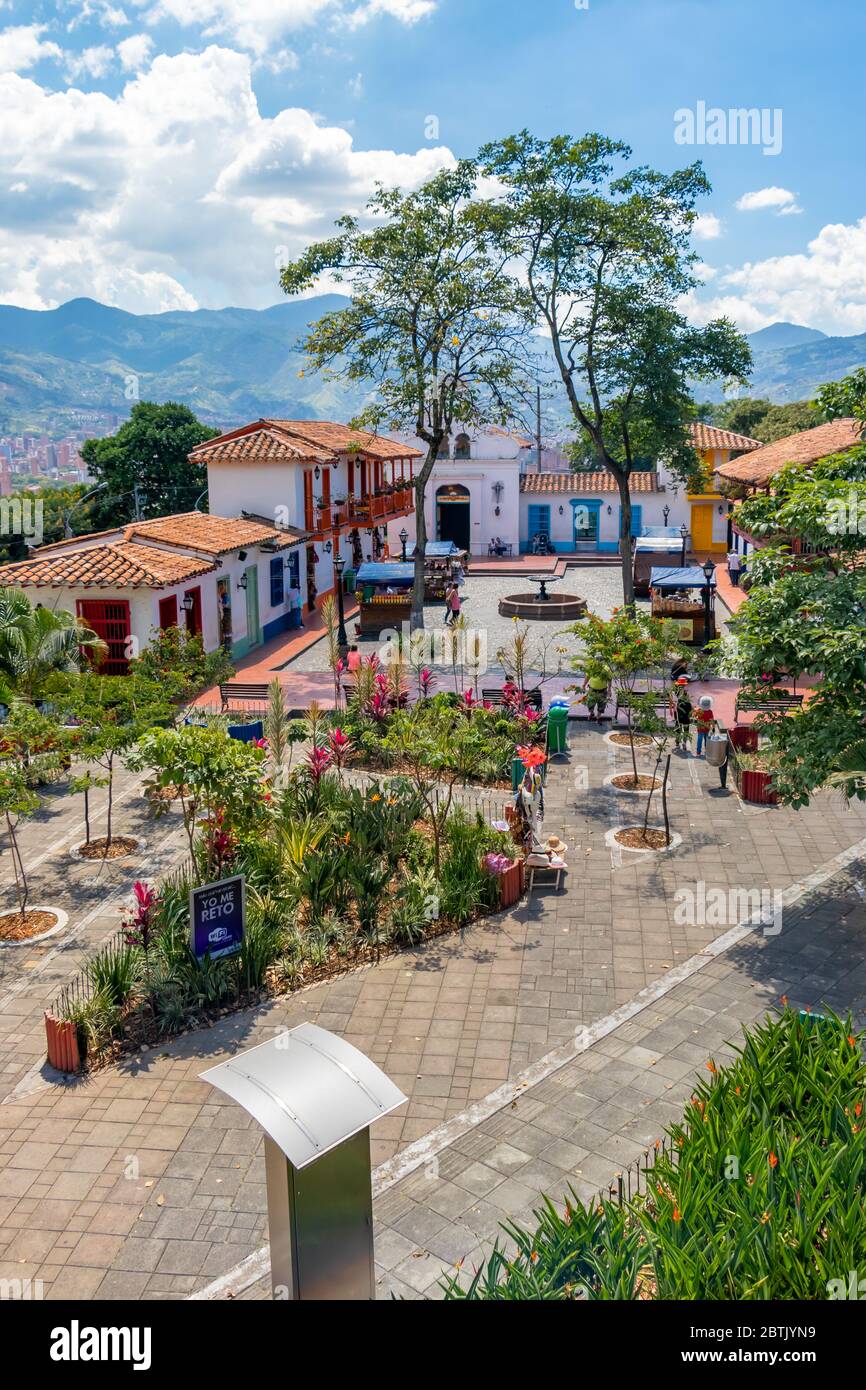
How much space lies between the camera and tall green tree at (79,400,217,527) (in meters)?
46.3

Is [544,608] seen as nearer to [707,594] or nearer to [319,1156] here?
[707,594]

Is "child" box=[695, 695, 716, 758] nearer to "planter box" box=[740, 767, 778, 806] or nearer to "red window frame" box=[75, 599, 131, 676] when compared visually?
"planter box" box=[740, 767, 778, 806]

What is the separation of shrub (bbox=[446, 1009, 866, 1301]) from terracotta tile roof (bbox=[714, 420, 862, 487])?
20.1m

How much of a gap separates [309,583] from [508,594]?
25.3 feet

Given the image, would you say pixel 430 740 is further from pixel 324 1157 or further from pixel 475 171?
pixel 475 171

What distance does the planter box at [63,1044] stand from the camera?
8766 millimetres

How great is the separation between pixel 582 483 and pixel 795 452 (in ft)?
74.4

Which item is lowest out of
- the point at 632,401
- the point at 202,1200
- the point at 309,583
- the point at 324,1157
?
the point at 202,1200

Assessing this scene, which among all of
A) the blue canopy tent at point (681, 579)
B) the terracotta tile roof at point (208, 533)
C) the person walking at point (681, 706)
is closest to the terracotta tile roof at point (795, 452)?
the blue canopy tent at point (681, 579)

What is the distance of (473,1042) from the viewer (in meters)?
9.23

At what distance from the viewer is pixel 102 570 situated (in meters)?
21.2

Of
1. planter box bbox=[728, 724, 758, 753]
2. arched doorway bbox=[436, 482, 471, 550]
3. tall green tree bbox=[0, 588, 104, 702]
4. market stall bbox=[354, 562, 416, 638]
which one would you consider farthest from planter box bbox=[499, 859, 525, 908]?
arched doorway bbox=[436, 482, 471, 550]

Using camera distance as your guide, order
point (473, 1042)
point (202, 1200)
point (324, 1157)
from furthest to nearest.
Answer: point (473, 1042)
point (202, 1200)
point (324, 1157)
